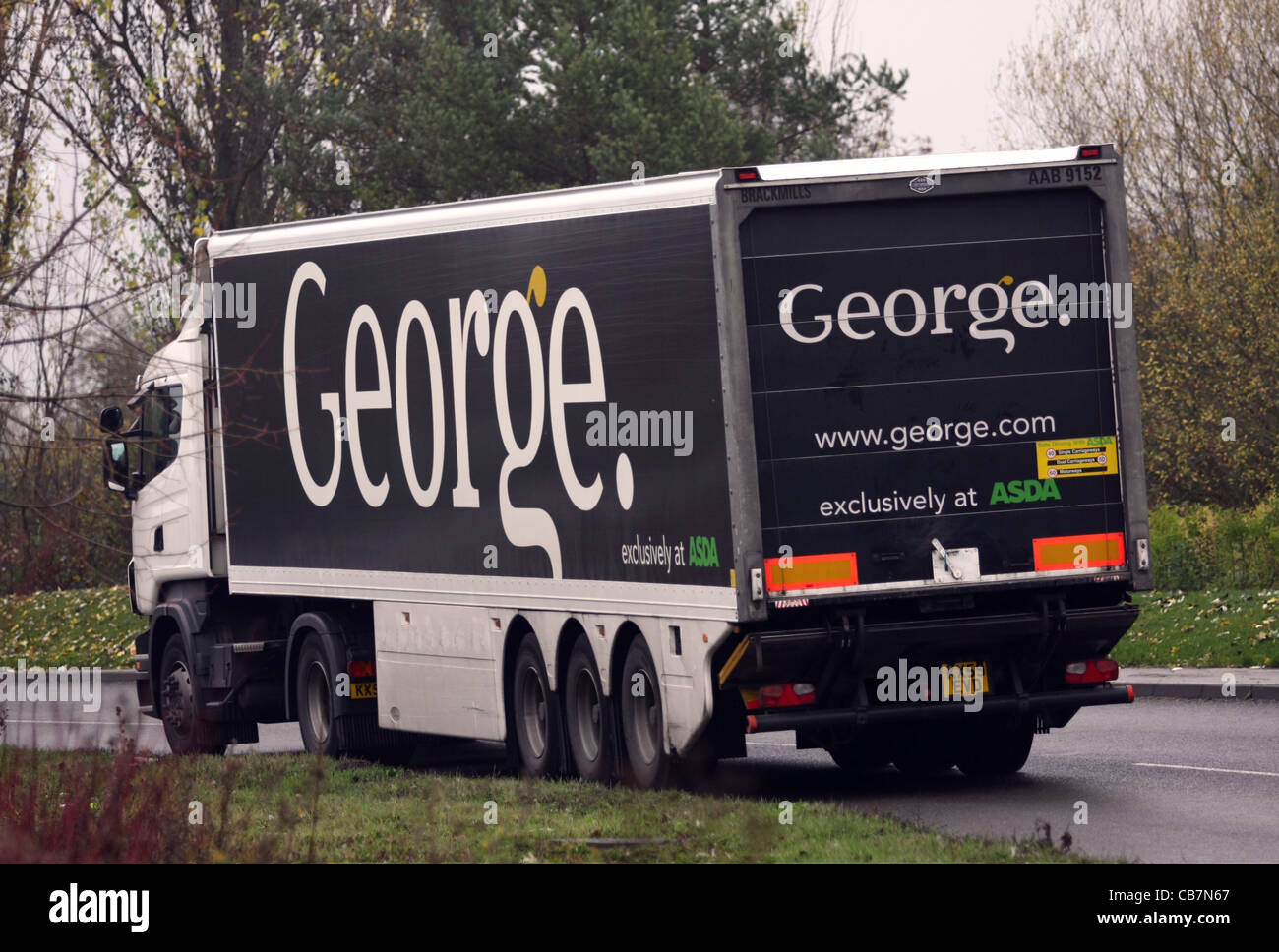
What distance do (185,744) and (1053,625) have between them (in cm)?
824

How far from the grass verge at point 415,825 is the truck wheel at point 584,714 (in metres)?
0.53

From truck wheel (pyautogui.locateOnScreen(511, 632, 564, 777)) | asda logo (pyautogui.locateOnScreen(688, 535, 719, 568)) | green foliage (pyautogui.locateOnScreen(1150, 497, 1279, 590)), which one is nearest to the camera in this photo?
asda logo (pyautogui.locateOnScreen(688, 535, 719, 568))

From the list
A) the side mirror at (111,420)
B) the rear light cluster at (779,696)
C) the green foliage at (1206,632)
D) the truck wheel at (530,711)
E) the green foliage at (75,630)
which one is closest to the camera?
the side mirror at (111,420)

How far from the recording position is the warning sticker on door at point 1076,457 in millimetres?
12508

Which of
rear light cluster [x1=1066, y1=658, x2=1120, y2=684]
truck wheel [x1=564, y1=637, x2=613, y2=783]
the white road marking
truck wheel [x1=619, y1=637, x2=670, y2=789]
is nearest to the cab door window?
truck wheel [x1=564, y1=637, x2=613, y2=783]

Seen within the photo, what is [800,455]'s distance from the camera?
12.1 metres

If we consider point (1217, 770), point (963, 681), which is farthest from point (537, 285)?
point (1217, 770)

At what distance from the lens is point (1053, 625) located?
490 inches

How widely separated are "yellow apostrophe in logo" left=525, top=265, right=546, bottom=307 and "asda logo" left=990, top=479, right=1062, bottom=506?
3.18m

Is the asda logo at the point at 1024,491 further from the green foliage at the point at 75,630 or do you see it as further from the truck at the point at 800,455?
the green foliage at the point at 75,630

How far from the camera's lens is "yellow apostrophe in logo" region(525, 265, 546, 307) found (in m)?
13.5

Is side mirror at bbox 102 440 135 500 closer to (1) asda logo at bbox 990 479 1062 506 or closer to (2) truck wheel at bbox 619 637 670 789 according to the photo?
(2) truck wheel at bbox 619 637 670 789

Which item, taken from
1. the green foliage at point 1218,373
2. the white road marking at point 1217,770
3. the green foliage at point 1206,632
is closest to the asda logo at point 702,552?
the white road marking at point 1217,770
